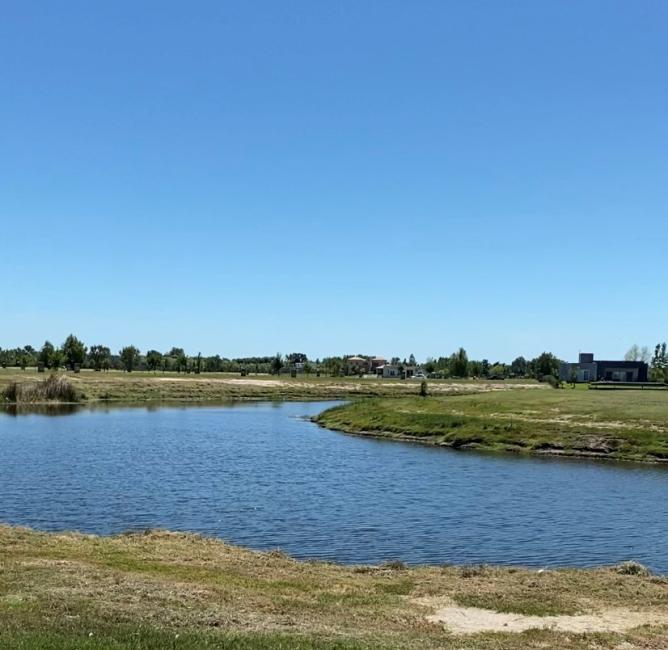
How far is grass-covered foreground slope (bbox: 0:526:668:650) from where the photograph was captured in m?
14.7

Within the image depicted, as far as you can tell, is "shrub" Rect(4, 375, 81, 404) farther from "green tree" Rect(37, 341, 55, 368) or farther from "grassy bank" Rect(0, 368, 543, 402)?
"green tree" Rect(37, 341, 55, 368)

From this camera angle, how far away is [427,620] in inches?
696

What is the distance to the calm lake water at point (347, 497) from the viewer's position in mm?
30219

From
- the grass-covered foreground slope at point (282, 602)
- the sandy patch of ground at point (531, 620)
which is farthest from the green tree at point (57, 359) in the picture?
the sandy patch of ground at point (531, 620)

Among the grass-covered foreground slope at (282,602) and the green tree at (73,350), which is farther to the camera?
the green tree at (73,350)

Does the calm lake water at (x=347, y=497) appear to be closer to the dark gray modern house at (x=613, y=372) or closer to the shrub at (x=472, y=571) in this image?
the shrub at (x=472, y=571)

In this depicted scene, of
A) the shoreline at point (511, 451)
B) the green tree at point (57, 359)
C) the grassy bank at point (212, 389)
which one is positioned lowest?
the shoreline at point (511, 451)

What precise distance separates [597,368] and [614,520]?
140 metres

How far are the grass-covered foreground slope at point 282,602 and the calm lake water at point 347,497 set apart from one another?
5.11 m

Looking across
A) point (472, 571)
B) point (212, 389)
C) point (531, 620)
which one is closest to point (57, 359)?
point (212, 389)

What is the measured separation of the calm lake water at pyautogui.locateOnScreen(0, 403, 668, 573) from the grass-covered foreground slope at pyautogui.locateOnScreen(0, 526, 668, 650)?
511 cm

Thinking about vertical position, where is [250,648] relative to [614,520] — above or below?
above

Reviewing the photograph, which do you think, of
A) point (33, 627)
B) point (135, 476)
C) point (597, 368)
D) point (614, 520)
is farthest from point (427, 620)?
point (597, 368)

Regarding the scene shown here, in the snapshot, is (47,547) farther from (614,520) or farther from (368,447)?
(368,447)
